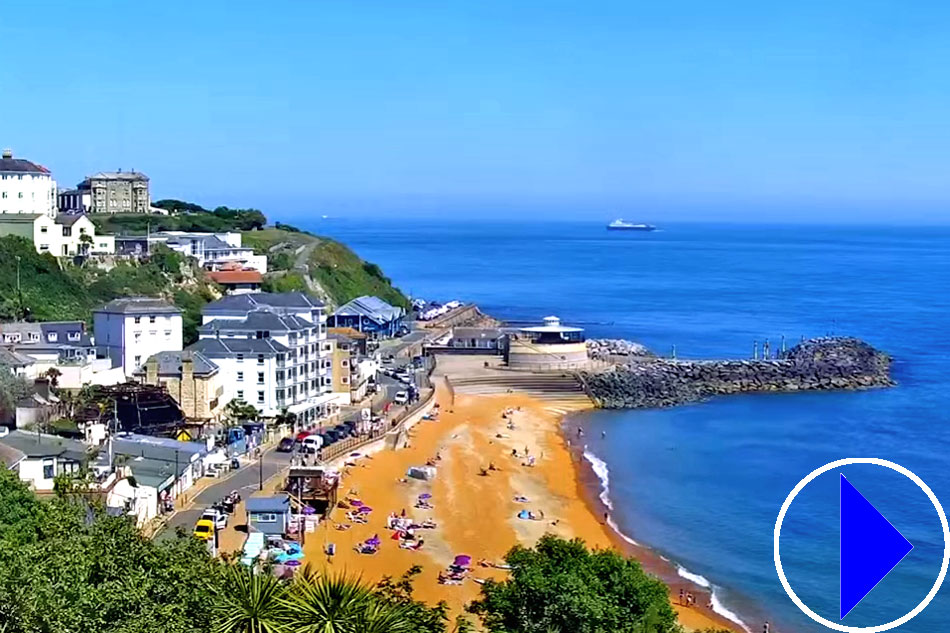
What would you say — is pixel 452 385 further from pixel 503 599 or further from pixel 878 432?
pixel 503 599

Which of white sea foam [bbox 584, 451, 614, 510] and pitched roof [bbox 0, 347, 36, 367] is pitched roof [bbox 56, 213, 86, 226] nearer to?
pitched roof [bbox 0, 347, 36, 367]

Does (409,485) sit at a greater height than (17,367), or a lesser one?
lesser

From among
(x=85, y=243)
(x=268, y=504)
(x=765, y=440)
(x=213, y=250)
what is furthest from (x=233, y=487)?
(x=213, y=250)

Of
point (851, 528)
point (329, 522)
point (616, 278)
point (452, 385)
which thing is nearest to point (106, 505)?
point (329, 522)

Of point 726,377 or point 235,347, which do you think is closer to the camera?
point 235,347

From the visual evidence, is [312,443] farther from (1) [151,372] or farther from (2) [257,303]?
(2) [257,303]

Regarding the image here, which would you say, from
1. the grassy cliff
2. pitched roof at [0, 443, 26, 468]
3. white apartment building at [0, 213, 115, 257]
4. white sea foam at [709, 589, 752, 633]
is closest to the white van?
pitched roof at [0, 443, 26, 468]

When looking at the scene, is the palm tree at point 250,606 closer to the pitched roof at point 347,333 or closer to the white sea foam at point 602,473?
the white sea foam at point 602,473

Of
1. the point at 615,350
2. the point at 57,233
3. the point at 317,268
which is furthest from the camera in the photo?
the point at 317,268
